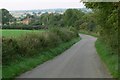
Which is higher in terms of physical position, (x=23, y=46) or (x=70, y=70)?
(x=23, y=46)

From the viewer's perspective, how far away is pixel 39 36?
29.1 m

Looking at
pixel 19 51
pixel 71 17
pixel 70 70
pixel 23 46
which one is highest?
pixel 23 46

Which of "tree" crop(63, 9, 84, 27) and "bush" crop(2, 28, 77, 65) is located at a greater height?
"bush" crop(2, 28, 77, 65)

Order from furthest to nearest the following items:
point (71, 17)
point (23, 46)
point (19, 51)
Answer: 1. point (71, 17)
2. point (23, 46)
3. point (19, 51)

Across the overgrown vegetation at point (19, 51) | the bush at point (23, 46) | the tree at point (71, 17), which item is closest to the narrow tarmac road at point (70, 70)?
the overgrown vegetation at point (19, 51)

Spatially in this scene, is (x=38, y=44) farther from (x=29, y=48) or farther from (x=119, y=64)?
(x=119, y=64)

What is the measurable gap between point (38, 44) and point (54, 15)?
97496 mm

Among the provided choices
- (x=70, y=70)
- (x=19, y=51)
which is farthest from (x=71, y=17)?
(x=70, y=70)

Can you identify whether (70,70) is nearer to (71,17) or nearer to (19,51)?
(19,51)

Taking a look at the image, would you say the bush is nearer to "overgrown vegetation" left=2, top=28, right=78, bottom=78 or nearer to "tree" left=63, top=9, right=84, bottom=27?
"overgrown vegetation" left=2, top=28, right=78, bottom=78

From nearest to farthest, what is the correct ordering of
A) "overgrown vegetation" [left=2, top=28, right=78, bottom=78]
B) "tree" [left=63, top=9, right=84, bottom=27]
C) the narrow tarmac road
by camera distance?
1. the narrow tarmac road
2. "overgrown vegetation" [left=2, top=28, right=78, bottom=78]
3. "tree" [left=63, top=9, right=84, bottom=27]

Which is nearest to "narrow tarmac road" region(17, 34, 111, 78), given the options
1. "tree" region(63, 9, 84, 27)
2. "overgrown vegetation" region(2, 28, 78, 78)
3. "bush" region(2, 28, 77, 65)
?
"overgrown vegetation" region(2, 28, 78, 78)

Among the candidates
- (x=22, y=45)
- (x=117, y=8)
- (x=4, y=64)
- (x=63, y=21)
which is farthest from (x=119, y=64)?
(x=63, y=21)

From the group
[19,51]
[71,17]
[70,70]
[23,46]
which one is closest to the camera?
[70,70]
